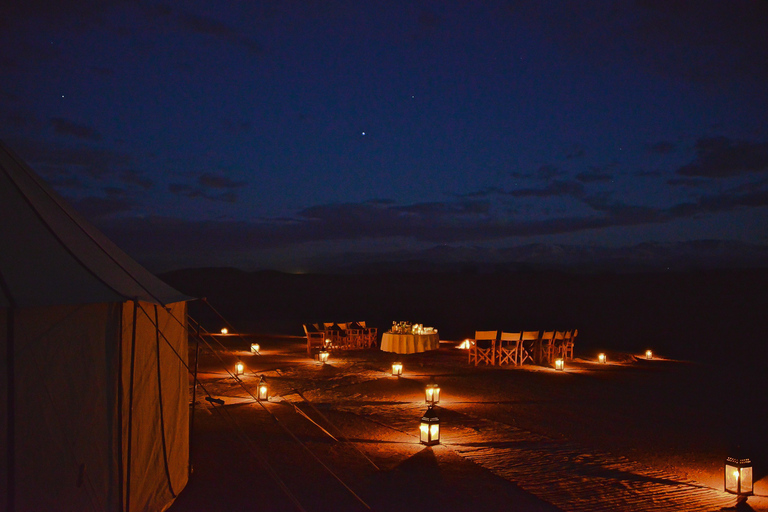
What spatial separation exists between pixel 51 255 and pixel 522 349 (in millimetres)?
12982

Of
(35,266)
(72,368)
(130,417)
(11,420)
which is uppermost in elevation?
(35,266)

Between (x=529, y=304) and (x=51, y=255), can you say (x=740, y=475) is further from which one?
(x=529, y=304)

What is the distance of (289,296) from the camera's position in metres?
61.1

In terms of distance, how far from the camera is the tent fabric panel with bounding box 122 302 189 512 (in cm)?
454

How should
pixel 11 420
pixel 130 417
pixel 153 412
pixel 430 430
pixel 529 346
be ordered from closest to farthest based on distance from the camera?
pixel 11 420 → pixel 130 417 → pixel 153 412 → pixel 430 430 → pixel 529 346

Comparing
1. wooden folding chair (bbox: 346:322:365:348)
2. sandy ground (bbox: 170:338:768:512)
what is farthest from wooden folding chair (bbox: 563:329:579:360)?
wooden folding chair (bbox: 346:322:365:348)

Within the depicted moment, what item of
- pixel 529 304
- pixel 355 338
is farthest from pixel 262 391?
pixel 529 304

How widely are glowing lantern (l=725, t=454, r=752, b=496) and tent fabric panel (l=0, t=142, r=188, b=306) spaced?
539 centimetres

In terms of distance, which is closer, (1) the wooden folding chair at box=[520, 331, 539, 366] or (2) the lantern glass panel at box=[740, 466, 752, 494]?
(2) the lantern glass panel at box=[740, 466, 752, 494]

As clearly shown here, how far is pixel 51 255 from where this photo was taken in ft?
13.9

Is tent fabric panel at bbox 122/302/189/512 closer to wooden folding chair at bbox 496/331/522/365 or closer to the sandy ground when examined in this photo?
the sandy ground

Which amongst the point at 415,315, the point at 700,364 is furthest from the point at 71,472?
the point at 415,315

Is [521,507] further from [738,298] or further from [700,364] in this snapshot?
[738,298]

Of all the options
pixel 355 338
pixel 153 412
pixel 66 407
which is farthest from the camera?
pixel 355 338
